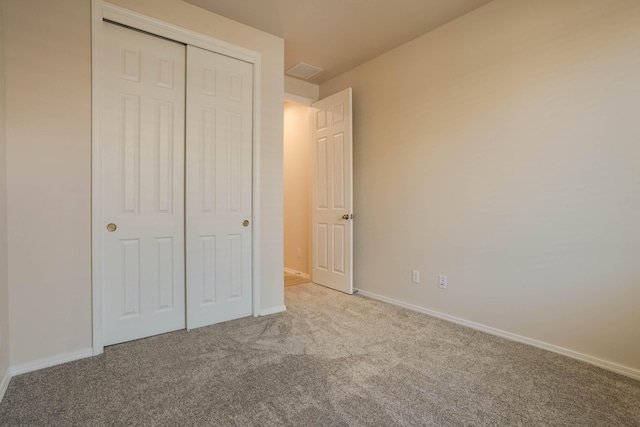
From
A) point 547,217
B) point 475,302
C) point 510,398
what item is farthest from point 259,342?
point 547,217

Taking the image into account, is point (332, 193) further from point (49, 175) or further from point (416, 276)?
point (49, 175)

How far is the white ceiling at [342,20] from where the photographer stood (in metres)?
2.58

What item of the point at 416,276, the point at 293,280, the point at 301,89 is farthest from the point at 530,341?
the point at 301,89

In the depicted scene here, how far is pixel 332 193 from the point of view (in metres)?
3.88

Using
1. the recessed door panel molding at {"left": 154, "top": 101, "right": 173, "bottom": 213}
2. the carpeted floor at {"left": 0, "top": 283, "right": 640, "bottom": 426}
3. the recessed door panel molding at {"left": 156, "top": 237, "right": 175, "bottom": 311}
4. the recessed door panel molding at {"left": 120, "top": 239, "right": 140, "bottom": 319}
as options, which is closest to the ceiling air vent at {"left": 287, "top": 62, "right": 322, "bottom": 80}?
the recessed door panel molding at {"left": 154, "top": 101, "right": 173, "bottom": 213}

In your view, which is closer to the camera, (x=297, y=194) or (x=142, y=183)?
(x=142, y=183)

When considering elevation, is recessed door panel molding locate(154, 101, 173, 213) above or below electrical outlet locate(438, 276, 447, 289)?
above

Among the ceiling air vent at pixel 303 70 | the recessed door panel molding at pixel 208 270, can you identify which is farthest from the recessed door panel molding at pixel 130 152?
the ceiling air vent at pixel 303 70

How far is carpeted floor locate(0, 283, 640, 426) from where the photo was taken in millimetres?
1536

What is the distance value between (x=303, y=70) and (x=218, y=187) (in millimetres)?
1927

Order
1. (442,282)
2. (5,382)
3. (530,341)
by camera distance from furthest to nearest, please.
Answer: (442,282)
(530,341)
(5,382)

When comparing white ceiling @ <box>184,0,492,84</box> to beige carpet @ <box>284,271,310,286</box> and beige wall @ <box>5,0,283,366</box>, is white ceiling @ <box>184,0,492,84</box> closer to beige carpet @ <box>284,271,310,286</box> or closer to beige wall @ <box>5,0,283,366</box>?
beige wall @ <box>5,0,283,366</box>

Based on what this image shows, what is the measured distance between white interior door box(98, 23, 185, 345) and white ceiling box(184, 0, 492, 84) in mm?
682

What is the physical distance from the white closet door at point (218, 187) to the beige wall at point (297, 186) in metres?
1.66
